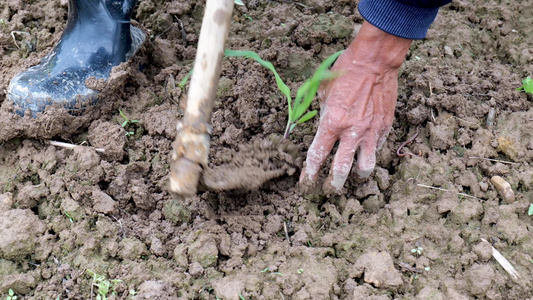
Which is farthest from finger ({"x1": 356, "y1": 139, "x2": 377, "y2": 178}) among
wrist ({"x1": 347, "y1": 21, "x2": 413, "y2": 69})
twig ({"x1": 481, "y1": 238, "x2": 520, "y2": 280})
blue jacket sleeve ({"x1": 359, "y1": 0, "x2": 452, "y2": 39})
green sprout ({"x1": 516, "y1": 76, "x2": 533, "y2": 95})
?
green sprout ({"x1": 516, "y1": 76, "x2": 533, "y2": 95})

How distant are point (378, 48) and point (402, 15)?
0.16 metres

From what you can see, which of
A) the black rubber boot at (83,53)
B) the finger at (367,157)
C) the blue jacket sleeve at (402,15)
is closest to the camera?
the blue jacket sleeve at (402,15)

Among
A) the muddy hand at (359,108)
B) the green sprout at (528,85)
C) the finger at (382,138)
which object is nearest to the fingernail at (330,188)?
the muddy hand at (359,108)

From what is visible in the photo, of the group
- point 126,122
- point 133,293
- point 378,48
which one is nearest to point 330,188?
point 378,48

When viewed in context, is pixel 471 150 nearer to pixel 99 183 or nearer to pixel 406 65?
pixel 406 65

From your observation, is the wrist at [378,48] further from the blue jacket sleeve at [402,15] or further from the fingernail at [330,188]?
the fingernail at [330,188]

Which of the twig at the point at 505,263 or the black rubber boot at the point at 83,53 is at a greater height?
the black rubber boot at the point at 83,53

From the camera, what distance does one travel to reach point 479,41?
7.82 feet

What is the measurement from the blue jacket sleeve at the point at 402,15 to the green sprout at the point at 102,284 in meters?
1.28

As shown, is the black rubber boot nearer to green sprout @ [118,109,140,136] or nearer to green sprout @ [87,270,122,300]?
green sprout @ [118,109,140,136]

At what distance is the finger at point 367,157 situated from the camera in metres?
1.69

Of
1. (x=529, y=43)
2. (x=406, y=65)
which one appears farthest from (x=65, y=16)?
(x=529, y=43)

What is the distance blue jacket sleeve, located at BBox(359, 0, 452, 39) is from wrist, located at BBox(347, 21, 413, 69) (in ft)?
0.22

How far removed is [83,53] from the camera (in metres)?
2.04
